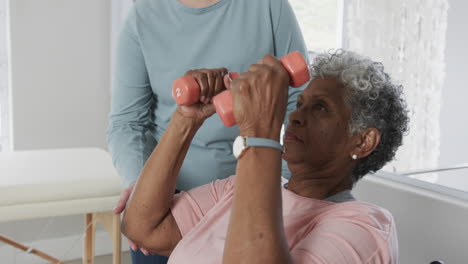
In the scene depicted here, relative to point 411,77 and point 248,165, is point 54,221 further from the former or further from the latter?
point 248,165

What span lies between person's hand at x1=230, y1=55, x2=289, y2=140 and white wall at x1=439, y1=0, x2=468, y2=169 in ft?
3.36

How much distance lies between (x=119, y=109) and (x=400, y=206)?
951mm

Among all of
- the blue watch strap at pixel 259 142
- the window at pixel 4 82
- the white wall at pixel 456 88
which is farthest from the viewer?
the window at pixel 4 82

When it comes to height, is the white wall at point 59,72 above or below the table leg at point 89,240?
above

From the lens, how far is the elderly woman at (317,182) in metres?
1.10

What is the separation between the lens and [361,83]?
1.28 metres

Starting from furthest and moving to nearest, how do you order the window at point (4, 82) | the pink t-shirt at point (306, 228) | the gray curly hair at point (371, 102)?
the window at point (4, 82), the gray curly hair at point (371, 102), the pink t-shirt at point (306, 228)

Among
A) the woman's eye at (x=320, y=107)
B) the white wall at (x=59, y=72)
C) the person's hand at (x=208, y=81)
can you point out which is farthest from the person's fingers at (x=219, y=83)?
the white wall at (x=59, y=72)

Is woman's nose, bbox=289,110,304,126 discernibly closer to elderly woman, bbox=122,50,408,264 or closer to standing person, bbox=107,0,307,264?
elderly woman, bbox=122,50,408,264

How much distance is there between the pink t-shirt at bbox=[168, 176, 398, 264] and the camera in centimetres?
106

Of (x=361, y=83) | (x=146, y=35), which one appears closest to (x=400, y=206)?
(x=361, y=83)

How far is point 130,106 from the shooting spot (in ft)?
5.40

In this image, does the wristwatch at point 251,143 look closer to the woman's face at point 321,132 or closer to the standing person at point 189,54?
the woman's face at point 321,132

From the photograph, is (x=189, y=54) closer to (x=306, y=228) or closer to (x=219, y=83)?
(x=219, y=83)
